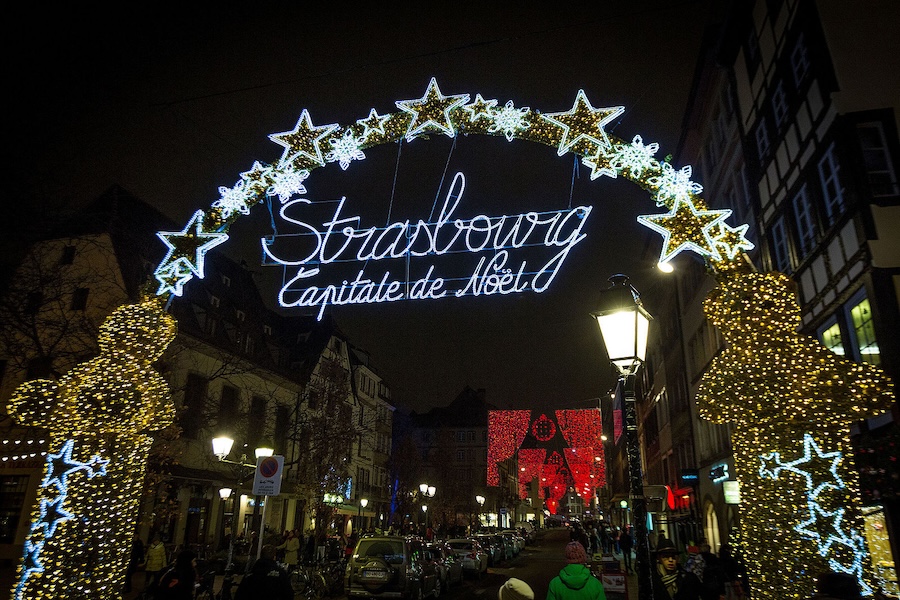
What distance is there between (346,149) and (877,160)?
10.7 meters

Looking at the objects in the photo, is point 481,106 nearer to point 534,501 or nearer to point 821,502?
point 821,502

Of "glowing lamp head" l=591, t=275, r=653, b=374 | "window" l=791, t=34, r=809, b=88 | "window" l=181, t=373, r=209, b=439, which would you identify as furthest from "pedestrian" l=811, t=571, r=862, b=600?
"window" l=181, t=373, r=209, b=439

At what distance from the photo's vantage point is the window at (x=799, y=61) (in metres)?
14.6

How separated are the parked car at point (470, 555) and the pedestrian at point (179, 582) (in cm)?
1548

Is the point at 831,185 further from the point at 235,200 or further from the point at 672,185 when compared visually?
the point at 235,200

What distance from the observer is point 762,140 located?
1791cm

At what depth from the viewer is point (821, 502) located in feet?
21.0

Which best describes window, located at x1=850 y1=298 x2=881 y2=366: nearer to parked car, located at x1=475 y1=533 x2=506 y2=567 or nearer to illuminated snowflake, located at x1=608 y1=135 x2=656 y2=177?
illuminated snowflake, located at x1=608 y1=135 x2=656 y2=177

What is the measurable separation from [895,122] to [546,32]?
7443mm

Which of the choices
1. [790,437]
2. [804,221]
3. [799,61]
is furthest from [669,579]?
[799,61]

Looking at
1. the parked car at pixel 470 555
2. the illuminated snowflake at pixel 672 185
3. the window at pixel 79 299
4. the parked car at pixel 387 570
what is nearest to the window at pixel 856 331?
the illuminated snowflake at pixel 672 185

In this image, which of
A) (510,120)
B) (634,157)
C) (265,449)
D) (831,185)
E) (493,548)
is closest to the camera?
(634,157)

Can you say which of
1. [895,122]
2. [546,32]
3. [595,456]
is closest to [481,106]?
[546,32]

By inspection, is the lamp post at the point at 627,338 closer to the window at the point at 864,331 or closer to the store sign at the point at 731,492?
the window at the point at 864,331
